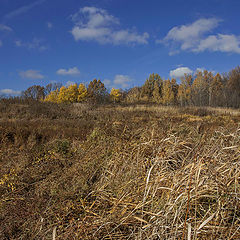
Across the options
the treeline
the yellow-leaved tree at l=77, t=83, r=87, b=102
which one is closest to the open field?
the treeline

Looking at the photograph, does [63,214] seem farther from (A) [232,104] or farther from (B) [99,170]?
(A) [232,104]

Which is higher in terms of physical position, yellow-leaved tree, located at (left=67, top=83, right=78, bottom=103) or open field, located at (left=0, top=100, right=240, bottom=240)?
yellow-leaved tree, located at (left=67, top=83, right=78, bottom=103)

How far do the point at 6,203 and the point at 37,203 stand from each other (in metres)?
0.52

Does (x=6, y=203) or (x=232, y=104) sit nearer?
(x=6, y=203)

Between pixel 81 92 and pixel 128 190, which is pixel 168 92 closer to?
pixel 81 92

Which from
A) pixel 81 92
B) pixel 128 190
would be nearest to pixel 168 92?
pixel 81 92

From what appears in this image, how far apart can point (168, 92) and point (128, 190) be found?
46.1 m

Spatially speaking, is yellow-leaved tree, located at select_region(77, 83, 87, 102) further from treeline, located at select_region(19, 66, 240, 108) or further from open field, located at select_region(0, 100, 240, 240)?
open field, located at select_region(0, 100, 240, 240)

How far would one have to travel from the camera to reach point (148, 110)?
17469 mm

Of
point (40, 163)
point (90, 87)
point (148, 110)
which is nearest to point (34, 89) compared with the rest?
point (90, 87)

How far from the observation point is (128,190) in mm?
2145

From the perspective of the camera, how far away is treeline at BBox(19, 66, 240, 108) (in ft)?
121

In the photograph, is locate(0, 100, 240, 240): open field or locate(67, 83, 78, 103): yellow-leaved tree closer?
locate(0, 100, 240, 240): open field

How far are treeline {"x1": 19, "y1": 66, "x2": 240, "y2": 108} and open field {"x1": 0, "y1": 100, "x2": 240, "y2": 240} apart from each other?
25992 millimetres
